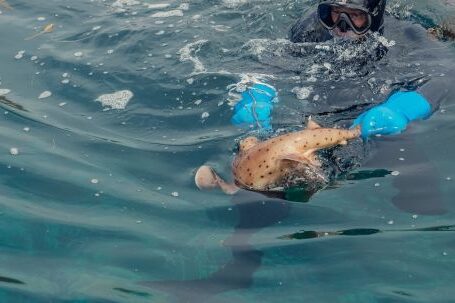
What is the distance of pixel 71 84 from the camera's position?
600 centimetres

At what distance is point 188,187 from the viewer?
4500 mm

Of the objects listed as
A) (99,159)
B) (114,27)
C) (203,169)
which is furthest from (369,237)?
(114,27)

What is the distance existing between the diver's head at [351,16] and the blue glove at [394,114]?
0.83m

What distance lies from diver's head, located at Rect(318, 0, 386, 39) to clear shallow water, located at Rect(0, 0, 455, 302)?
25 centimetres

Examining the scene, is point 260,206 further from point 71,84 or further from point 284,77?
point 71,84

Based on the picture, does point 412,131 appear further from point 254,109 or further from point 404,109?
point 254,109

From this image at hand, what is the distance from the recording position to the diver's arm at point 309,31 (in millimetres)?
5797

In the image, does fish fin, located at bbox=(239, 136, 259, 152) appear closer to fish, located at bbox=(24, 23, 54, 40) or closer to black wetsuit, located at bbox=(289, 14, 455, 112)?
black wetsuit, located at bbox=(289, 14, 455, 112)

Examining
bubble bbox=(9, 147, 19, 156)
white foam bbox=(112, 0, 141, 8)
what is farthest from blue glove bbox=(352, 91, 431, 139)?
white foam bbox=(112, 0, 141, 8)

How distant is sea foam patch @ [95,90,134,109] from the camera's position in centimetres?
564

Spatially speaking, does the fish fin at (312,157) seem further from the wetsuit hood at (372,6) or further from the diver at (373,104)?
the wetsuit hood at (372,6)

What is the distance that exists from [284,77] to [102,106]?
148cm

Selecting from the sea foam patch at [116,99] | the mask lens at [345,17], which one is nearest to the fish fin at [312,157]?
the mask lens at [345,17]

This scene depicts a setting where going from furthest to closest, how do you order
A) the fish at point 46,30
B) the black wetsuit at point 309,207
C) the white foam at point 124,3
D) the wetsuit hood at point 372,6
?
1. the white foam at point 124,3
2. the fish at point 46,30
3. the wetsuit hood at point 372,6
4. the black wetsuit at point 309,207
